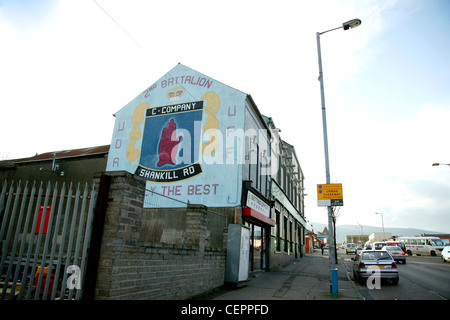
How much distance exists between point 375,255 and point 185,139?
35.7 ft

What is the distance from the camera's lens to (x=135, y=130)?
17312mm

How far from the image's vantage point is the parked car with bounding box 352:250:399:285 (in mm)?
12148

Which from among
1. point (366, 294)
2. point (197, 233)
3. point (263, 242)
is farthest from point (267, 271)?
point (197, 233)

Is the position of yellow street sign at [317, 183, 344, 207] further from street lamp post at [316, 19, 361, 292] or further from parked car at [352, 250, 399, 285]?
parked car at [352, 250, 399, 285]

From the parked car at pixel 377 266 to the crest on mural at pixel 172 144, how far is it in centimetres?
881

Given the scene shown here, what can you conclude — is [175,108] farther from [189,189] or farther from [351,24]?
[351,24]

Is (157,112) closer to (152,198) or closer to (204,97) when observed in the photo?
(204,97)

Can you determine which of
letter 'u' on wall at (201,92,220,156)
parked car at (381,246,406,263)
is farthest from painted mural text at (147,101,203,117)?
parked car at (381,246,406,263)

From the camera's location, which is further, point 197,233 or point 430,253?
point 430,253

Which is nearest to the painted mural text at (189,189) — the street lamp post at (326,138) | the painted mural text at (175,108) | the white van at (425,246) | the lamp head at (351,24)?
the painted mural text at (175,108)

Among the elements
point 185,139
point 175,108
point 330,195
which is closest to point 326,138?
point 330,195

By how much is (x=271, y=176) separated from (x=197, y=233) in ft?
37.7

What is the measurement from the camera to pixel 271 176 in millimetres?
20031

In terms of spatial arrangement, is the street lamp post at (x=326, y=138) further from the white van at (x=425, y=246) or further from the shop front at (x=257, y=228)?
the white van at (x=425, y=246)
